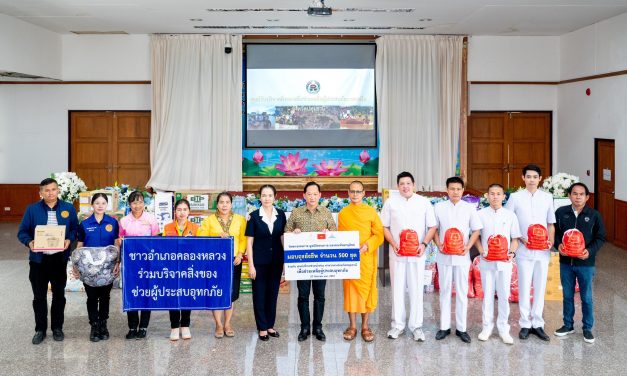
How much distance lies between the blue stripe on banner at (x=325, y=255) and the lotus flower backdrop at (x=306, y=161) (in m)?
8.00

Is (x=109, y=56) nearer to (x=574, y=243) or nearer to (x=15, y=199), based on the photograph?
(x=15, y=199)

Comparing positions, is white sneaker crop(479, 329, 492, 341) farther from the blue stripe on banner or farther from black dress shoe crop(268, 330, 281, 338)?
black dress shoe crop(268, 330, 281, 338)

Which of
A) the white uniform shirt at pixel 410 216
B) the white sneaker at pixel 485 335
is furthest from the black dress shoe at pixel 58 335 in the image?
the white sneaker at pixel 485 335

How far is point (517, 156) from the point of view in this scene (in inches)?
592

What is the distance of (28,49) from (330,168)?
603 centimetres

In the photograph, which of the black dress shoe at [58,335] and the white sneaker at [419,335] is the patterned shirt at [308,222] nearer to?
the white sneaker at [419,335]

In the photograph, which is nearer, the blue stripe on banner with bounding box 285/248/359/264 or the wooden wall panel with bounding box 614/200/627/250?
the blue stripe on banner with bounding box 285/248/359/264

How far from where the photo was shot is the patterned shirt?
6711 mm

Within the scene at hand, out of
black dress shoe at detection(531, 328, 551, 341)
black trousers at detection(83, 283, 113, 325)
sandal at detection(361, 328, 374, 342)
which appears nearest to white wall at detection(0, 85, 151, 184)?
black trousers at detection(83, 283, 113, 325)

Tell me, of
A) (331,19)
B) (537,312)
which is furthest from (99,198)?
(331,19)

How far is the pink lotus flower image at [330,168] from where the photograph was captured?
1462 centimetres

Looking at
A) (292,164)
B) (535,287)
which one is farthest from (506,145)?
(535,287)

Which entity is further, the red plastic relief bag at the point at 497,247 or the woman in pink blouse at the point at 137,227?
the woman in pink blouse at the point at 137,227

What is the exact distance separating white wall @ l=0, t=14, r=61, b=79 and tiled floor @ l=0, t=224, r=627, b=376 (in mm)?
5934
